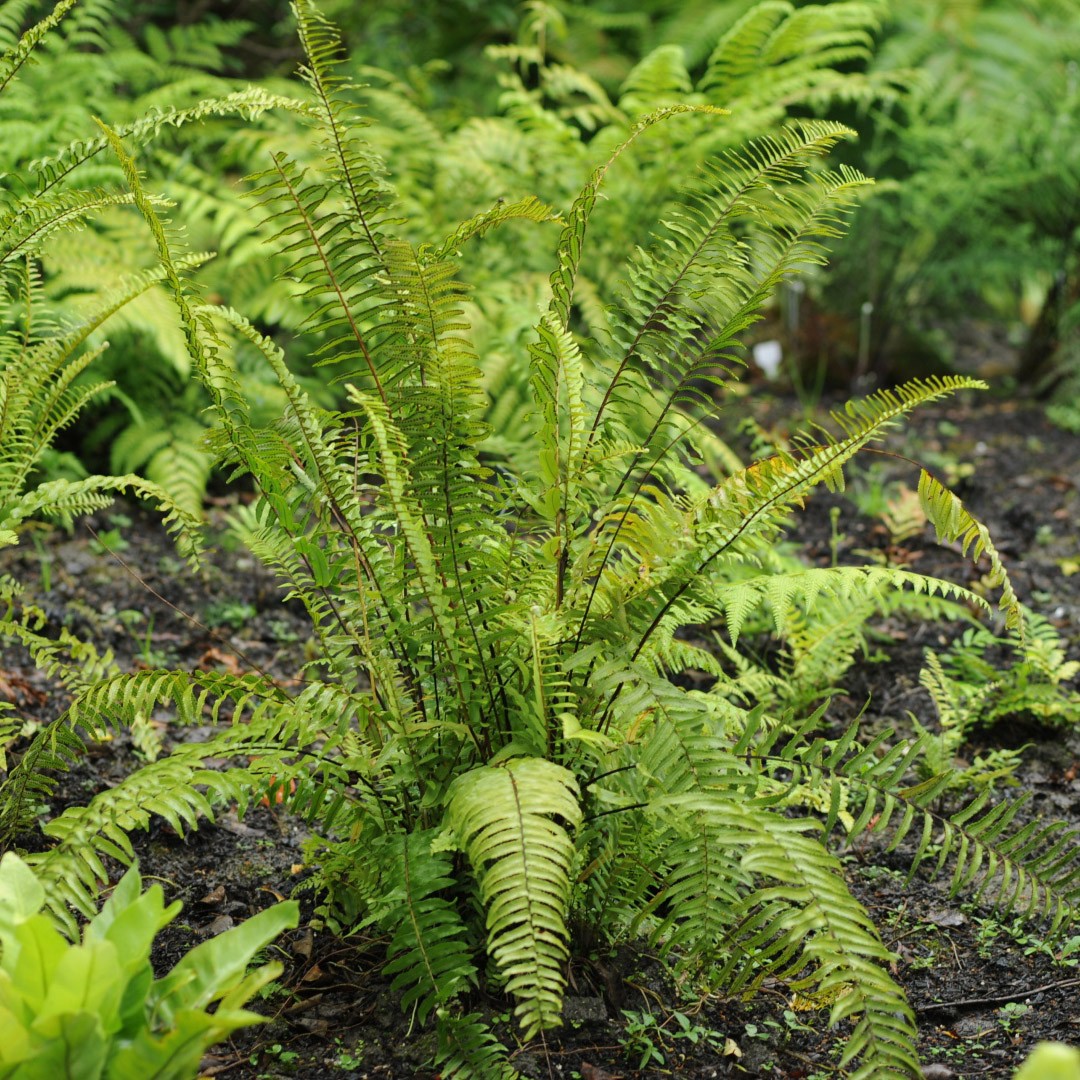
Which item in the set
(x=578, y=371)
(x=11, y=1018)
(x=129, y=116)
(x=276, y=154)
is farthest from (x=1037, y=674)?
(x=129, y=116)

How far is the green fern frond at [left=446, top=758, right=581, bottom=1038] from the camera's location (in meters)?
1.66

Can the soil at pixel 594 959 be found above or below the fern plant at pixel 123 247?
below

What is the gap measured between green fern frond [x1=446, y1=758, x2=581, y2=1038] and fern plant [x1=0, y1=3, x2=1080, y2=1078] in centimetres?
1

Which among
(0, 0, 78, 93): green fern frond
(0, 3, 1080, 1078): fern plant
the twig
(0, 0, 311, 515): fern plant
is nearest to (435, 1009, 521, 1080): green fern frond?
(0, 3, 1080, 1078): fern plant

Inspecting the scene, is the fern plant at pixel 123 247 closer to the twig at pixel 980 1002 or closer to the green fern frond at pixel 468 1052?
the green fern frond at pixel 468 1052

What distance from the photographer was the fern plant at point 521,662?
6.19 feet

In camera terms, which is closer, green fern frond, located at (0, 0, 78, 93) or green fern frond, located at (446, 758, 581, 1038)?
green fern frond, located at (446, 758, 581, 1038)

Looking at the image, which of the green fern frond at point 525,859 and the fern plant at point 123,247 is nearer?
the green fern frond at point 525,859

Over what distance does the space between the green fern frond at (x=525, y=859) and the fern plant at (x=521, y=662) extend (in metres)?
0.01

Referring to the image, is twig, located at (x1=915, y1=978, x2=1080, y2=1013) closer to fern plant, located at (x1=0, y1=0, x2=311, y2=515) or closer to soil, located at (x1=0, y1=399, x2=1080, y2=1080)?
soil, located at (x1=0, y1=399, x2=1080, y2=1080)

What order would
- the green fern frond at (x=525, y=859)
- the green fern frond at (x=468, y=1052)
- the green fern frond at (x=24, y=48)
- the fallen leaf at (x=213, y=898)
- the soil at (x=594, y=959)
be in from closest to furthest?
the green fern frond at (x=525, y=859) → the green fern frond at (x=468, y=1052) → the soil at (x=594, y=959) → the green fern frond at (x=24, y=48) → the fallen leaf at (x=213, y=898)

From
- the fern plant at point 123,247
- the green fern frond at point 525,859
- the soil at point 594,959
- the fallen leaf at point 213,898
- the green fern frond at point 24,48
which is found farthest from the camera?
the fern plant at point 123,247

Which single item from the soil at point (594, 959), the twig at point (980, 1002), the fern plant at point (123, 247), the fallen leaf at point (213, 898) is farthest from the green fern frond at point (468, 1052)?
the fern plant at point (123, 247)

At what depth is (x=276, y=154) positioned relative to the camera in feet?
6.80
